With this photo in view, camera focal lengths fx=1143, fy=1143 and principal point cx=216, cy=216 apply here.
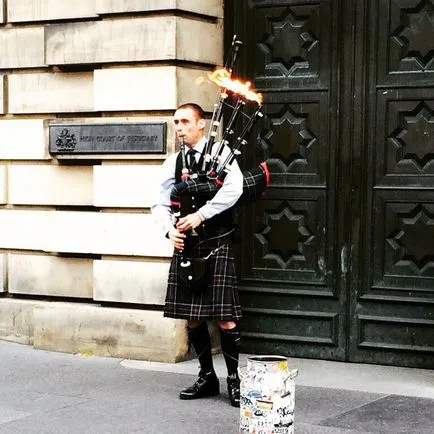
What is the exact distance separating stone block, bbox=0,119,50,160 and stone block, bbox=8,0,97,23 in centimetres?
97

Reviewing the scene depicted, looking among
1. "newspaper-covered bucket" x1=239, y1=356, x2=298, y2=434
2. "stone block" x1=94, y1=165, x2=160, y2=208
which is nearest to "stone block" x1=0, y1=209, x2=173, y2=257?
"stone block" x1=94, y1=165, x2=160, y2=208

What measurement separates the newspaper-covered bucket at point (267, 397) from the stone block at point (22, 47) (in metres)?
4.89

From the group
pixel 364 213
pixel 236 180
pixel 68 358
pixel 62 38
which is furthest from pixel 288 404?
pixel 62 38

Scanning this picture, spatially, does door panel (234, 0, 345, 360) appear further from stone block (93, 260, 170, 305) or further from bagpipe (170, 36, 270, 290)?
bagpipe (170, 36, 270, 290)

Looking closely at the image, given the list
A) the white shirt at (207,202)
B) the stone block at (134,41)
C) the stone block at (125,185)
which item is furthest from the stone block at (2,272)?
the white shirt at (207,202)

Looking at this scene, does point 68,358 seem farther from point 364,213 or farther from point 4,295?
point 364,213

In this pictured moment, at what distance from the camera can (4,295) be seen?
11.2 metres

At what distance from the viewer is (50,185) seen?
35.2 ft

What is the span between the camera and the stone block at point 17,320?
10.8 m

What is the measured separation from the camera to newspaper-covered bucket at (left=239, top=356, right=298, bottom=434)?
680 centimetres

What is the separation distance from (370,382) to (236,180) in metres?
2.14

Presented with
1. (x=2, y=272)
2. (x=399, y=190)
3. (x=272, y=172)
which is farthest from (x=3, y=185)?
(x=399, y=190)

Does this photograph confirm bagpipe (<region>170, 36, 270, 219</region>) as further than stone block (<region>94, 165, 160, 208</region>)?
No

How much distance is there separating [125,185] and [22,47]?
1819 mm
